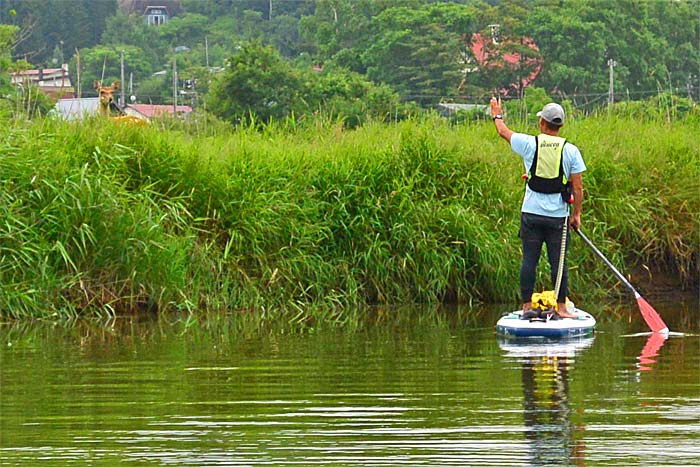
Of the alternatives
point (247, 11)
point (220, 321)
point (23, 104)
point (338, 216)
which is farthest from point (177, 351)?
point (247, 11)

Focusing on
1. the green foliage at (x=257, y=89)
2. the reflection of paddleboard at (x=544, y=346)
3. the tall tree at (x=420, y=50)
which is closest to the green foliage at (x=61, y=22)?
the green foliage at (x=257, y=89)

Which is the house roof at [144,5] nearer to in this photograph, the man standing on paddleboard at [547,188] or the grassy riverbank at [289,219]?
the grassy riverbank at [289,219]

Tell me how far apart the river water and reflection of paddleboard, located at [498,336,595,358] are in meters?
0.02

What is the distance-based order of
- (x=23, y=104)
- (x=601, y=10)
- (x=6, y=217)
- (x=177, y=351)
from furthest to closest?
(x=601, y=10)
(x=23, y=104)
(x=6, y=217)
(x=177, y=351)

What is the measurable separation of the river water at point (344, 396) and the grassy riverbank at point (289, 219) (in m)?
0.64

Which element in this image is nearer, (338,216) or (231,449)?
(231,449)

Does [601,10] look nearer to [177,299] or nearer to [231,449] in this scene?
[177,299]

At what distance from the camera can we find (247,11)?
46969mm

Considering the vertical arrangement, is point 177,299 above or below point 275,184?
below

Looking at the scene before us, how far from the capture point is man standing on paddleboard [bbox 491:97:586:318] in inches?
402

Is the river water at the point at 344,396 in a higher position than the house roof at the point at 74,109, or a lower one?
lower

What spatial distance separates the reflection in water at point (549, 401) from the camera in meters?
5.89

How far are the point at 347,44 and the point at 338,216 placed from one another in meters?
27.1

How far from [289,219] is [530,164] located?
8.83 ft
